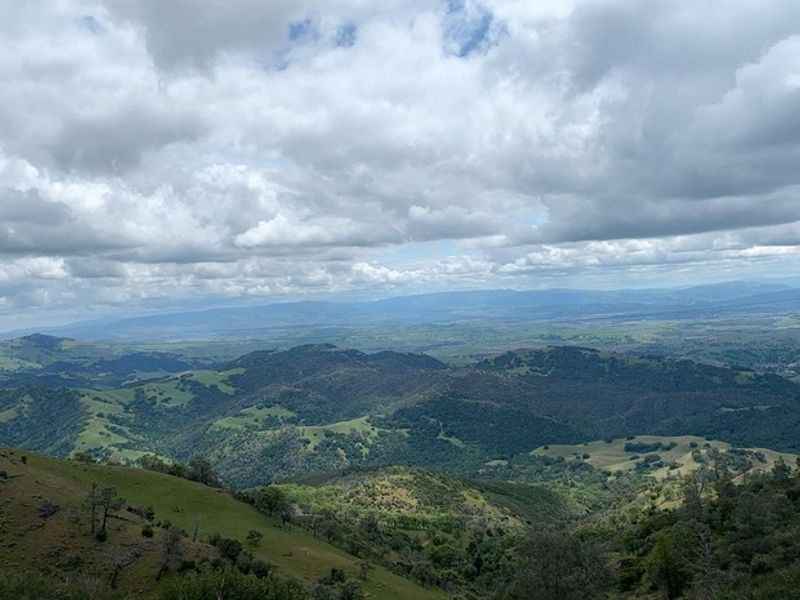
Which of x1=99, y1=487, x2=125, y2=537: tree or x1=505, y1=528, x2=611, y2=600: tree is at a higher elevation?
x1=99, y1=487, x2=125, y2=537: tree

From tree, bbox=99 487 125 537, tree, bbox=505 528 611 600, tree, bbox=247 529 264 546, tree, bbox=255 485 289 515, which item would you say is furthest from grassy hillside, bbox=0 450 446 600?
tree, bbox=505 528 611 600

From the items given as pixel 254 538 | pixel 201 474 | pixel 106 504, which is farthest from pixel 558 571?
pixel 201 474

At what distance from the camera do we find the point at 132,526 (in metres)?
88.8

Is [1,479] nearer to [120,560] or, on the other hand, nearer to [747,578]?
[120,560]

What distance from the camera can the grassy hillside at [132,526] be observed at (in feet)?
256

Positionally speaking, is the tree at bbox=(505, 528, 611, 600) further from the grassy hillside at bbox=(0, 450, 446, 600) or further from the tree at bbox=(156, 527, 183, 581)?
the tree at bbox=(156, 527, 183, 581)

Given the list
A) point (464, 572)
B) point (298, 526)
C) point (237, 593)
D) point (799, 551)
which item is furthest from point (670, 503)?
point (237, 593)

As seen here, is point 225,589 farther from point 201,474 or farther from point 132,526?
point 201,474

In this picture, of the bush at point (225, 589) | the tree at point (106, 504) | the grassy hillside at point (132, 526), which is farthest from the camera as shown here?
the tree at point (106, 504)

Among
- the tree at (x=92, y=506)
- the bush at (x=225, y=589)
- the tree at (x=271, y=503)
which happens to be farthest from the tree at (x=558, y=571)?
the tree at (x=271, y=503)

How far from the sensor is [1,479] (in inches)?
3713

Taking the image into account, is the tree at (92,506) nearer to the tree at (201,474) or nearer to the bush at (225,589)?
the bush at (225,589)

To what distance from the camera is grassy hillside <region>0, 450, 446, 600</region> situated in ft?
256

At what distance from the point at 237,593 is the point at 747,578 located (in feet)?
172
